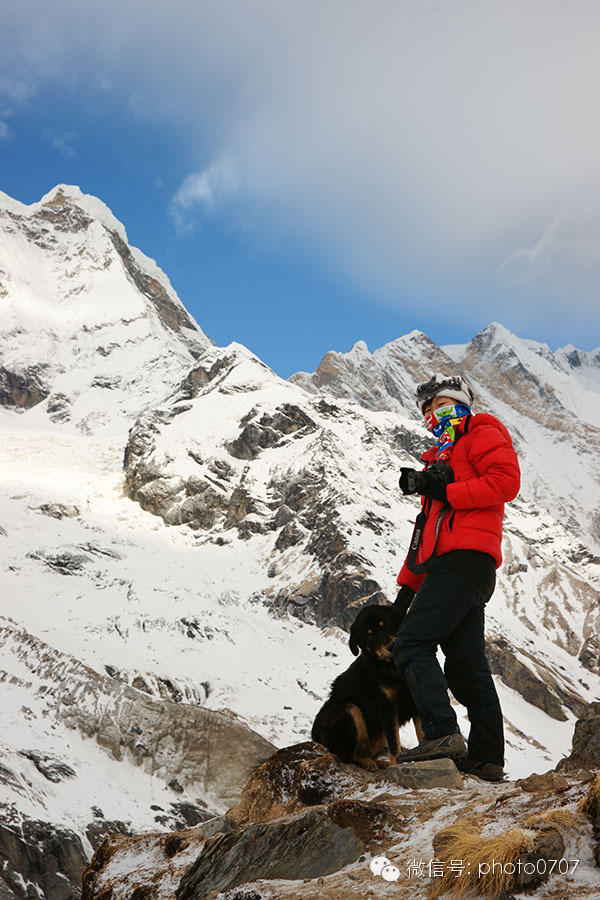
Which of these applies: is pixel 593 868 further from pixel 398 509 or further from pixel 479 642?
pixel 398 509

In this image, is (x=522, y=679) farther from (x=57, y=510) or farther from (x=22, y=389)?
(x=22, y=389)

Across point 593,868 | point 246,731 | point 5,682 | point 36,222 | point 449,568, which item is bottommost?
point 5,682

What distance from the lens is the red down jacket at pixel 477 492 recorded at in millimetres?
4539

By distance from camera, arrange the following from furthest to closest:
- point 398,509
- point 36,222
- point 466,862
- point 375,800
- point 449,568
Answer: point 36,222, point 398,509, point 449,568, point 375,800, point 466,862

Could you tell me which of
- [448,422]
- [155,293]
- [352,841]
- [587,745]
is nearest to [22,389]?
[155,293]

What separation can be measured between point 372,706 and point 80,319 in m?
139

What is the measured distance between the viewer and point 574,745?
467 cm

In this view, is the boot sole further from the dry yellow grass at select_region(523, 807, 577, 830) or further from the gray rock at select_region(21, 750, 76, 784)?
the gray rock at select_region(21, 750, 76, 784)

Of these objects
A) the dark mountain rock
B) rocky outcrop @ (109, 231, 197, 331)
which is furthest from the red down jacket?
rocky outcrop @ (109, 231, 197, 331)

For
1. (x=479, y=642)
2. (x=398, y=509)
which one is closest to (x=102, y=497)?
(x=398, y=509)

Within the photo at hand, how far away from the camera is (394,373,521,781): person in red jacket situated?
4336mm

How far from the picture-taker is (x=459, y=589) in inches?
175

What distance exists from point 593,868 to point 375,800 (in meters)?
1.74

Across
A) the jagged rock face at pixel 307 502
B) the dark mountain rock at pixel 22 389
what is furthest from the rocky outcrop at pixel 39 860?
the dark mountain rock at pixel 22 389
